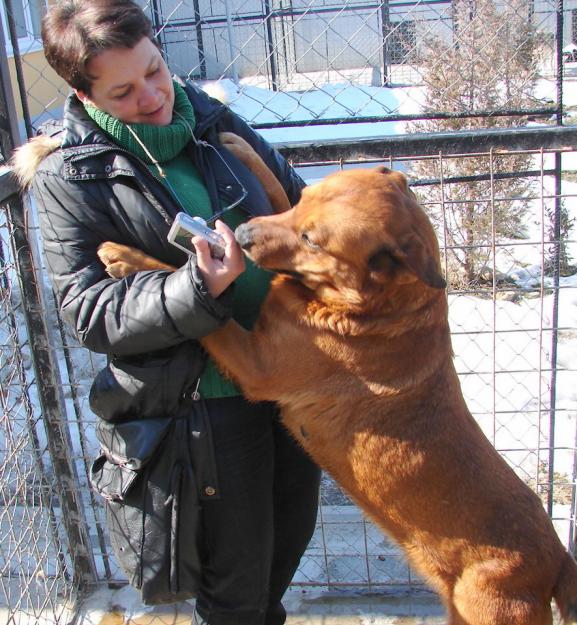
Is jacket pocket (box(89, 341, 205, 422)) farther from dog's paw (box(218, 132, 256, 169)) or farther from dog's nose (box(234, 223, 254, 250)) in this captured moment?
dog's paw (box(218, 132, 256, 169))

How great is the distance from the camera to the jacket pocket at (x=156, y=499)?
2.19 m

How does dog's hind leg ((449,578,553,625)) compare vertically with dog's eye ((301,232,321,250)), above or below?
below

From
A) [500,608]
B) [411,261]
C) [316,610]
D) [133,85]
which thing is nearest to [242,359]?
[411,261]

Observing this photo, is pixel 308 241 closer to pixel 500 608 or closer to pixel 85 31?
pixel 85 31

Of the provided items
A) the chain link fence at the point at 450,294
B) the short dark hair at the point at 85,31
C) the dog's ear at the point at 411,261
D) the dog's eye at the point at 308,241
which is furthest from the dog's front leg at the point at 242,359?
the chain link fence at the point at 450,294

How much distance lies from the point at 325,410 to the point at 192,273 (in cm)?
78

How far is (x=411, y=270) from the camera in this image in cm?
231

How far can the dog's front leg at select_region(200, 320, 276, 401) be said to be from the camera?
2.26 metres

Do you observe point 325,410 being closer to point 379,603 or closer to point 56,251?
point 56,251

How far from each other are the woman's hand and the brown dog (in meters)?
0.32

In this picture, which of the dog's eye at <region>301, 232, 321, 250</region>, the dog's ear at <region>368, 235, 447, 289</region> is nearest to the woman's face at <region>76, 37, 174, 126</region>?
the dog's eye at <region>301, 232, 321, 250</region>

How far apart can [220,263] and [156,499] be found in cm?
76

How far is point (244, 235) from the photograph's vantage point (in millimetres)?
2211

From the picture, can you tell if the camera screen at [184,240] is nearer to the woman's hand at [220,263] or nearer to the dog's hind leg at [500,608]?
the woman's hand at [220,263]
